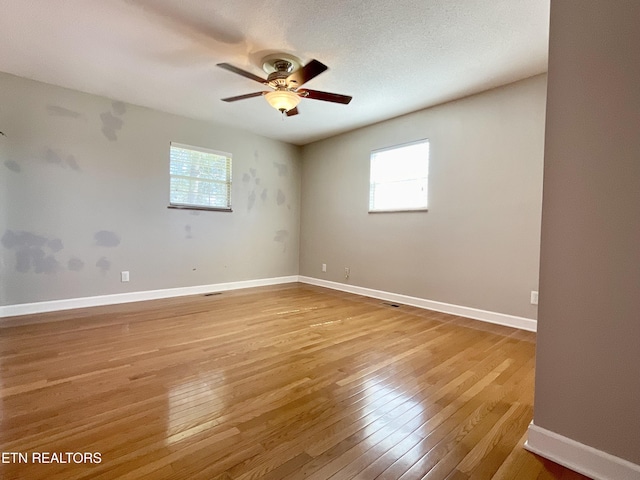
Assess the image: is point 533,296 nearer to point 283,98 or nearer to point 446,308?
point 446,308

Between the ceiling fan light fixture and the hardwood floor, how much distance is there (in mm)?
2169

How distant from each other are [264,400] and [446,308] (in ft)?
9.06

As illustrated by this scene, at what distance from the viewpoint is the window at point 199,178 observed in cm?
438

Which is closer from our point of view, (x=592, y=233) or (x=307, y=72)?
(x=592, y=233)

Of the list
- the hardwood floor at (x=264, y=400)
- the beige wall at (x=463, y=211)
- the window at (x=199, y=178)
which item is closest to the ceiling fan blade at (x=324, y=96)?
the beige wall at (x=463, y=211)

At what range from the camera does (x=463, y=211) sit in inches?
142

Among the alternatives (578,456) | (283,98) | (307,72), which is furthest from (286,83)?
(578,456)

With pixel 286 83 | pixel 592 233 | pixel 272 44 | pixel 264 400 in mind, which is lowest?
pixel 264 400

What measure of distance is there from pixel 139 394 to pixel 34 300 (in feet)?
8.91

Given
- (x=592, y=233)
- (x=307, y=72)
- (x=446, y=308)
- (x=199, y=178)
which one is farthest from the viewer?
(x=199, y=178)

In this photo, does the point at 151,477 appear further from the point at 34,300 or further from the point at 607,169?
the point at 34,300

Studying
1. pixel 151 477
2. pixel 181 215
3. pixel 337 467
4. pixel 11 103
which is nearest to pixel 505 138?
pixel 337 467

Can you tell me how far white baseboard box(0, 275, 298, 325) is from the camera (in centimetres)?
333

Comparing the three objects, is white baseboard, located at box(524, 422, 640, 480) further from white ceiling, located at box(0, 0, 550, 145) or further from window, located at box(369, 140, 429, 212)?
window, located at box(369, 140, 429, 212)
